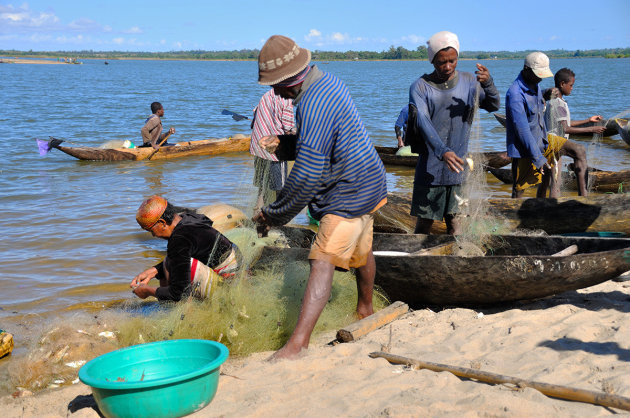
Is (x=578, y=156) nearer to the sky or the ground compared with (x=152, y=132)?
nearer to the sky

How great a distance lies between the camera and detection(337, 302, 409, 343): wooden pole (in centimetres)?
405

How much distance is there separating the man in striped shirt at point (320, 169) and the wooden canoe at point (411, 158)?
8.80 meters

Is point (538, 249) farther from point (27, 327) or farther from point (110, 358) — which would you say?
point (27, 327)

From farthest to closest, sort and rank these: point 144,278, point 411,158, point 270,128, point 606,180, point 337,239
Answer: point 411,158
point 606,180
point 270,128
point 144,278
point 337,239

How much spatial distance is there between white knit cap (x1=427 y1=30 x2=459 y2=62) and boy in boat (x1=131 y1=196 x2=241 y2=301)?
2177 mm

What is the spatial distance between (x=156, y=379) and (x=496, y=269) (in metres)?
2.45

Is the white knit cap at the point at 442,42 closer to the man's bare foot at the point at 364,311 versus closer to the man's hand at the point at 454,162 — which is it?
the man's hand at the point at 454,162

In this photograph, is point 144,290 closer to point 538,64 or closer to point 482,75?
point 482,75

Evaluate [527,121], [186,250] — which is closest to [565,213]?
[527,121]

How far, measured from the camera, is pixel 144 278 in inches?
187

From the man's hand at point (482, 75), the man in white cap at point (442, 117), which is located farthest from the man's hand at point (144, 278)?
the man's hand at point (482, 75)

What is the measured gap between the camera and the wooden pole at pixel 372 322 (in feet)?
13.3

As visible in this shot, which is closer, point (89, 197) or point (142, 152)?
point (89, 197)

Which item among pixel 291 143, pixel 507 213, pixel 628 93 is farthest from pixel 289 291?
pixel 628 93
